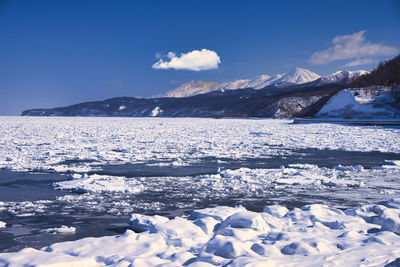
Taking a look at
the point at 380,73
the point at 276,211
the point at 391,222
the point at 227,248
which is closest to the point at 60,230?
the point at 227,248

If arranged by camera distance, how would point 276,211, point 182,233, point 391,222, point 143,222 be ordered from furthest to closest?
point 276,211
point 143,222
point 391,222
point 182,233

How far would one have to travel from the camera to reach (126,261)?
388 centimetres

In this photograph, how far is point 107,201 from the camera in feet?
22.6

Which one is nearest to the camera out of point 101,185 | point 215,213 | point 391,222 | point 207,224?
point 391,222

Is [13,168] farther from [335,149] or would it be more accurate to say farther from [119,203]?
[335,149]

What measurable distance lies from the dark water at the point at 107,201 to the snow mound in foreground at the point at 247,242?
0.65 m

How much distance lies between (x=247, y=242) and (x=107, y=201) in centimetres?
339

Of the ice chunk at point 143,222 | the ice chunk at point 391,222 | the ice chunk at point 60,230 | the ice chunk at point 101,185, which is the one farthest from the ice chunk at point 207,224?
the ice chunk at point 101,185

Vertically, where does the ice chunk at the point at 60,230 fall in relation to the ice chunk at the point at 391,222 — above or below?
above

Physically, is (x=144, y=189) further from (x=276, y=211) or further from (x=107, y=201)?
(x=276, y=211)

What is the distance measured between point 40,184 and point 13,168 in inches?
110

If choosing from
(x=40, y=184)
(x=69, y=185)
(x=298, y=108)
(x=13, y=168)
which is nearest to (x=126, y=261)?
(x=69, y=185)

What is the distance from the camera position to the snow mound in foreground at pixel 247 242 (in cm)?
381

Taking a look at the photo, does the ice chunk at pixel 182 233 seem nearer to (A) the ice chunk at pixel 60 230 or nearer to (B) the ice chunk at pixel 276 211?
(A) the ice chunk at pixel 60 230
